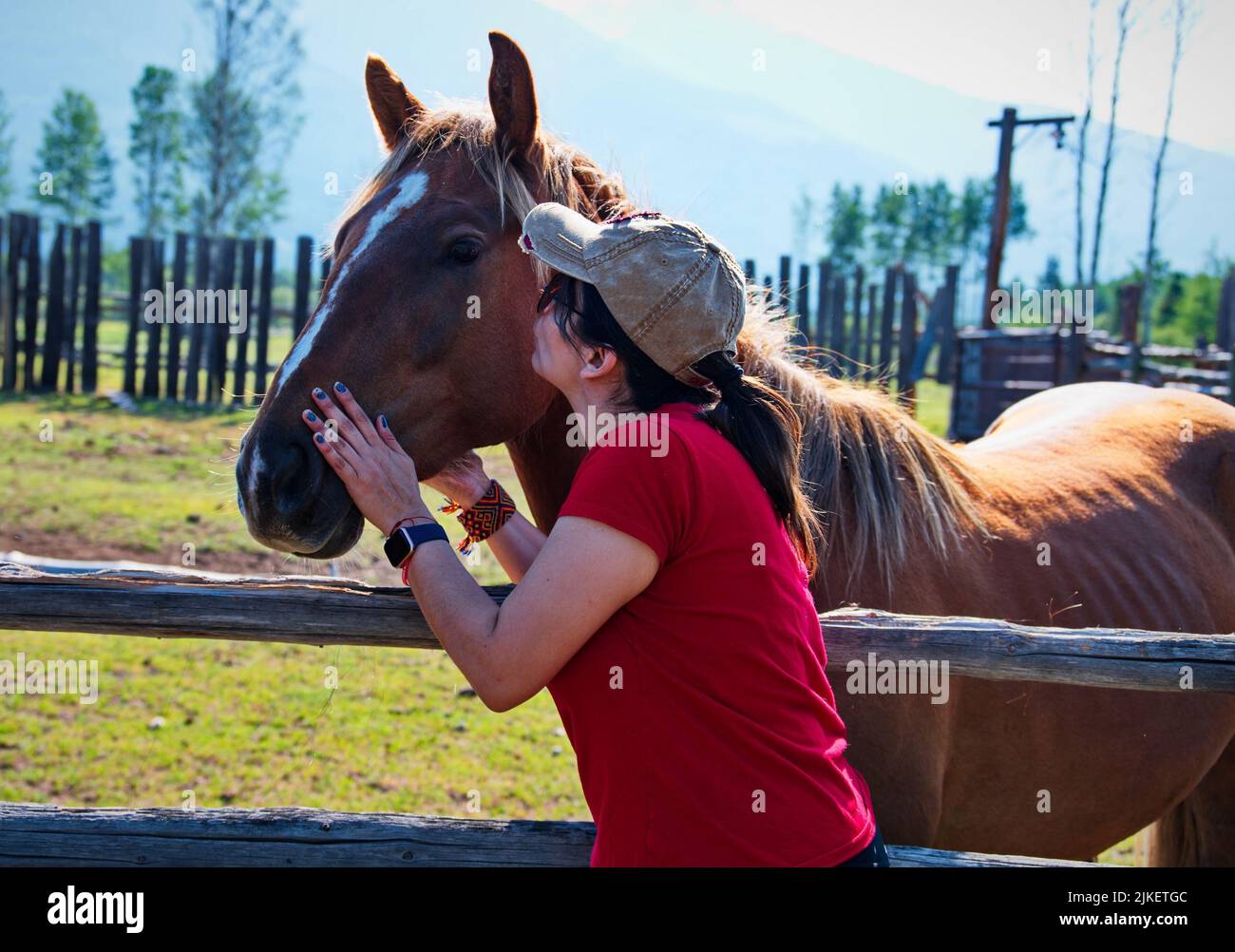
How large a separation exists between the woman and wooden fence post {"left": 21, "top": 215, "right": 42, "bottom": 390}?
1858cm

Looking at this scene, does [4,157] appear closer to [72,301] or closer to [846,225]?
[72,301]

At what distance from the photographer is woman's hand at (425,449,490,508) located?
7.78ft

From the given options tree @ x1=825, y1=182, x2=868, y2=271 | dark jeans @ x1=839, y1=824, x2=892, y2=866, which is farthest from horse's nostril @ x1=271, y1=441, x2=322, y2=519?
tree @ x1=825, y1=182, x2=868, y2=271

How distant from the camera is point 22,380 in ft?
57.0

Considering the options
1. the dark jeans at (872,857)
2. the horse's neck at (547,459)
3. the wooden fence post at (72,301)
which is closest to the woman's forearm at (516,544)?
the horse's neck at (547,459)

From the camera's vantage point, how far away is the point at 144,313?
52.6 ft

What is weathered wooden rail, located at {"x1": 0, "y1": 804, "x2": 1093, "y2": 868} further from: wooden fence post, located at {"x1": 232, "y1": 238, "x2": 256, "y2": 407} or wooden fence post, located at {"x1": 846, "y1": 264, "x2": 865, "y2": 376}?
wooden fence post, located at {"x1": 846, "y1": 264, "x2": 865, "y2": 376}

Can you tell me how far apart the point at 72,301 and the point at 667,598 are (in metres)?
19.3

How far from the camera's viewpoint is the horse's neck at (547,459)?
266cm

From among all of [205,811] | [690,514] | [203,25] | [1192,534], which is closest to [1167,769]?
[1192,534]

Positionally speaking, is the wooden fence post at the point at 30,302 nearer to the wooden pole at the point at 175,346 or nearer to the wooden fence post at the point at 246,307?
the wooden pole at the point at 175,346

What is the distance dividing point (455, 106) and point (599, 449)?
148 centimetres

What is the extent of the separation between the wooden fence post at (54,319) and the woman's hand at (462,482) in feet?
57.9
